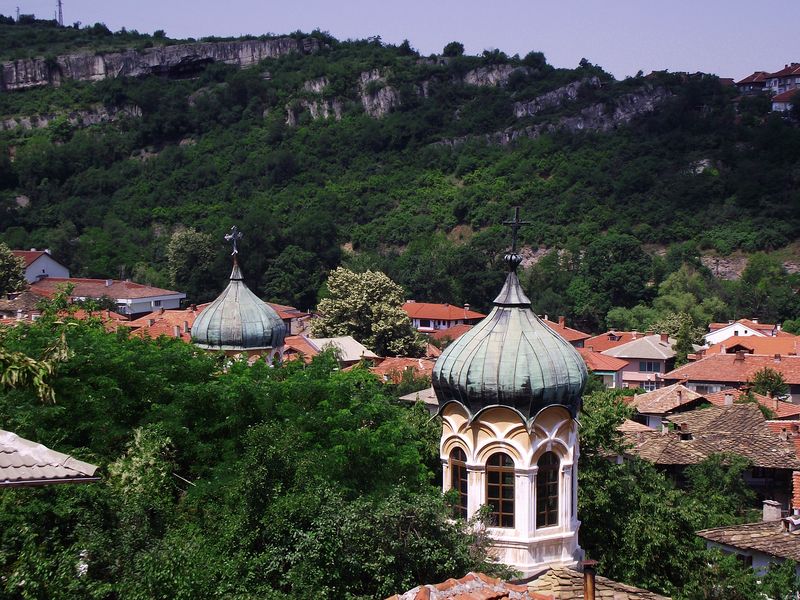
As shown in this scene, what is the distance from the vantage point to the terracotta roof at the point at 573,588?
16.0 m

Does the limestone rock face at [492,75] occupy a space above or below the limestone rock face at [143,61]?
below

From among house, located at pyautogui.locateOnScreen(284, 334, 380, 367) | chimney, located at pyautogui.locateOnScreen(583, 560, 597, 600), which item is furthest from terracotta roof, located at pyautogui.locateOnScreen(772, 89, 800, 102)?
chimney, located at pyautogui.locateOnScreen(583, 560, 597, 600)

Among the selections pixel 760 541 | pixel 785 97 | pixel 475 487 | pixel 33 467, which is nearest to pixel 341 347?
pixel 760 541

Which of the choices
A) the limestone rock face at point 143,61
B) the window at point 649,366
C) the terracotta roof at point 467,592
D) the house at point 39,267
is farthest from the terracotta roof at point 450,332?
the limestone rock face at point 143,61

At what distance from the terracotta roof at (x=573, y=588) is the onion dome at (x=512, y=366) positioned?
2099 mm

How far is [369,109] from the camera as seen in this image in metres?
144

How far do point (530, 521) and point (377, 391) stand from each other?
864 centimetres

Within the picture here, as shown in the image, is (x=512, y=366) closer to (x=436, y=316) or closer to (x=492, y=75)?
(x=436, y=316)

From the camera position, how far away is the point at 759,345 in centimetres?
6450

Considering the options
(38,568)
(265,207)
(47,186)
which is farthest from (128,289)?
(38,568)

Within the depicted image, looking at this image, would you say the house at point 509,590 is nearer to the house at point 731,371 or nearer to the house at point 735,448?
the house at point 735,448

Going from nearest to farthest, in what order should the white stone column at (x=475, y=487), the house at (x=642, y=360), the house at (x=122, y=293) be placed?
the white stone column at (x=475, y=487) → the house at (x=642, y=360) → the house at (x=122, y=293)

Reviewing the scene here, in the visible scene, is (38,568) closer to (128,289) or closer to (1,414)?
(1,414)

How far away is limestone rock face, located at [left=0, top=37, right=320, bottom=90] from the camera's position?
14550 centimetres
